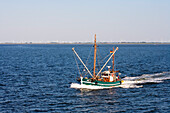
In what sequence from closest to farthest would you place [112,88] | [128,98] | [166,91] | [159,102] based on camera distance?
[159,102]
[128,98]
[166,91]
[112,88]

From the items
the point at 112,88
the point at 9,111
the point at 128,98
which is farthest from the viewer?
the point at 112,88

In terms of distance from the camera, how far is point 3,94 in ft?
187

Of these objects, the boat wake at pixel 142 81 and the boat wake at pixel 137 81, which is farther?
the boat wake at pixel 142 81

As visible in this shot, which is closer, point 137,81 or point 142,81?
point 137,81

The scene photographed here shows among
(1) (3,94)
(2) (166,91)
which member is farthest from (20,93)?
(2) (166,91)

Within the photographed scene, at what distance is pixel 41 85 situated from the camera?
67750 mm

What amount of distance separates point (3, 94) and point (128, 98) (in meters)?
27.8

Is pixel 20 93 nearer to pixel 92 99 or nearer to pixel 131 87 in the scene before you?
pixel 92 99

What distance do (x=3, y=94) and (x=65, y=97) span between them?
14.2m

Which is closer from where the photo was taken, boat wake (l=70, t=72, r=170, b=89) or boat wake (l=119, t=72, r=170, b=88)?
boat wake (l=70, t=72, r=170, b=89)

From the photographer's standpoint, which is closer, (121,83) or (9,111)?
(9,111)

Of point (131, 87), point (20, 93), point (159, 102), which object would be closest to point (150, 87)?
point (131, 87)

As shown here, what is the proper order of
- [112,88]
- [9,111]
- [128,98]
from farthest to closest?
[112,88] < [128,98] < [9,111]

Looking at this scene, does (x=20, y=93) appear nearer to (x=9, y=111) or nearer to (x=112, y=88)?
(x=9, y=111)
